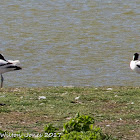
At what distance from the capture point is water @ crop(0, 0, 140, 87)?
1631 cm

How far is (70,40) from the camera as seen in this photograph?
21094 millimetres

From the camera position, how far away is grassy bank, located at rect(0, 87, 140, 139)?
8516 millimetres

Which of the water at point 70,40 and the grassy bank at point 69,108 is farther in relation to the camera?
the water at point 70,40

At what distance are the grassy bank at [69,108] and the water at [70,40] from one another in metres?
3.74

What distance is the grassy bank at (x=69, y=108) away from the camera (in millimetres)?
8516

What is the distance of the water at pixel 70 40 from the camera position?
1631 centimetres

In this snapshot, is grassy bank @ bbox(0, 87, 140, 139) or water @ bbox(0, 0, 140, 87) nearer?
grassy bank @ bbox(0, 87, 140, 139)

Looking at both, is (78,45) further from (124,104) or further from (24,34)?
(124,104)

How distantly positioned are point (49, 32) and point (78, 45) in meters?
2.70

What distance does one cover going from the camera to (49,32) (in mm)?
22656

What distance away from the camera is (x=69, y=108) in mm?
9812

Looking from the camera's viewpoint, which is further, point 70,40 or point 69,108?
point 70,40

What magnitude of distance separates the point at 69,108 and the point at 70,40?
11.4m

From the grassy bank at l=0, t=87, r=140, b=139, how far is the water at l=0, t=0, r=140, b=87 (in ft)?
12.3
